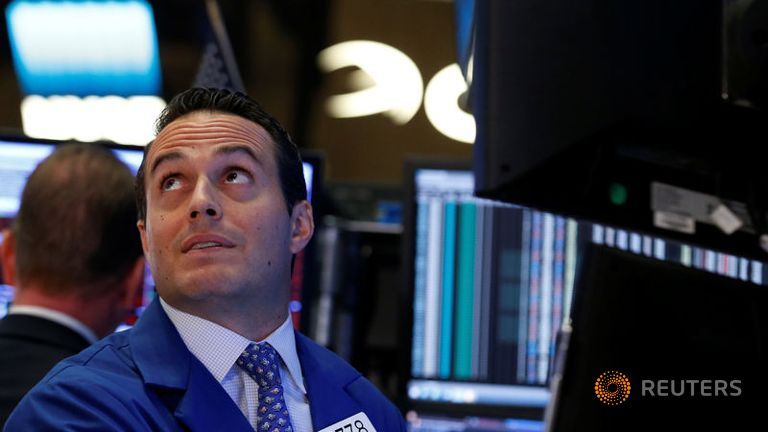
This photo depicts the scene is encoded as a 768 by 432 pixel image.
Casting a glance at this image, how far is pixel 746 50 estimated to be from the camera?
1.28 metres

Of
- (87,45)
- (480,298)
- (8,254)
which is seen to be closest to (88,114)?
(87,45)

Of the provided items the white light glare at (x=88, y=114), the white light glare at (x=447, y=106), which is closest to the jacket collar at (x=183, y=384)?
the white light glare at (x=88, y=114)

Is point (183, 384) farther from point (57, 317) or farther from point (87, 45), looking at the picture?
point (87, 45)

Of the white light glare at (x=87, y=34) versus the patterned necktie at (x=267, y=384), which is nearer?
the patterned necktie at (x=267, y=384)

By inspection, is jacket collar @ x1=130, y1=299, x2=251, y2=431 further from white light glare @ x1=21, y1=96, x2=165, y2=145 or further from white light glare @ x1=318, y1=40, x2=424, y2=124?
white light glare @ x1=318, y1=40, x2=424, y2=124

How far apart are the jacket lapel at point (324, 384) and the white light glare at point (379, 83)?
172 inches

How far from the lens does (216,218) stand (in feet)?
4.19

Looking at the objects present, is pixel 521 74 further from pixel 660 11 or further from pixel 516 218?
pixel 516 218

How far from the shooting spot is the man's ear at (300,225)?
144 centimetres

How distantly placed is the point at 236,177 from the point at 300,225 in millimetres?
151

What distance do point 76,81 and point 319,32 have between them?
1687 millimetres

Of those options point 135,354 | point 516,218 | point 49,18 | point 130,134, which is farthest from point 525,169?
point 49,18

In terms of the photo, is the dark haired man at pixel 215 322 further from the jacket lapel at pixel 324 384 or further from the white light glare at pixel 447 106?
the white light glare at pixel 447 106

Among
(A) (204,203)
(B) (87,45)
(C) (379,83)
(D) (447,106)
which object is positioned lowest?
(A) (204,203)
